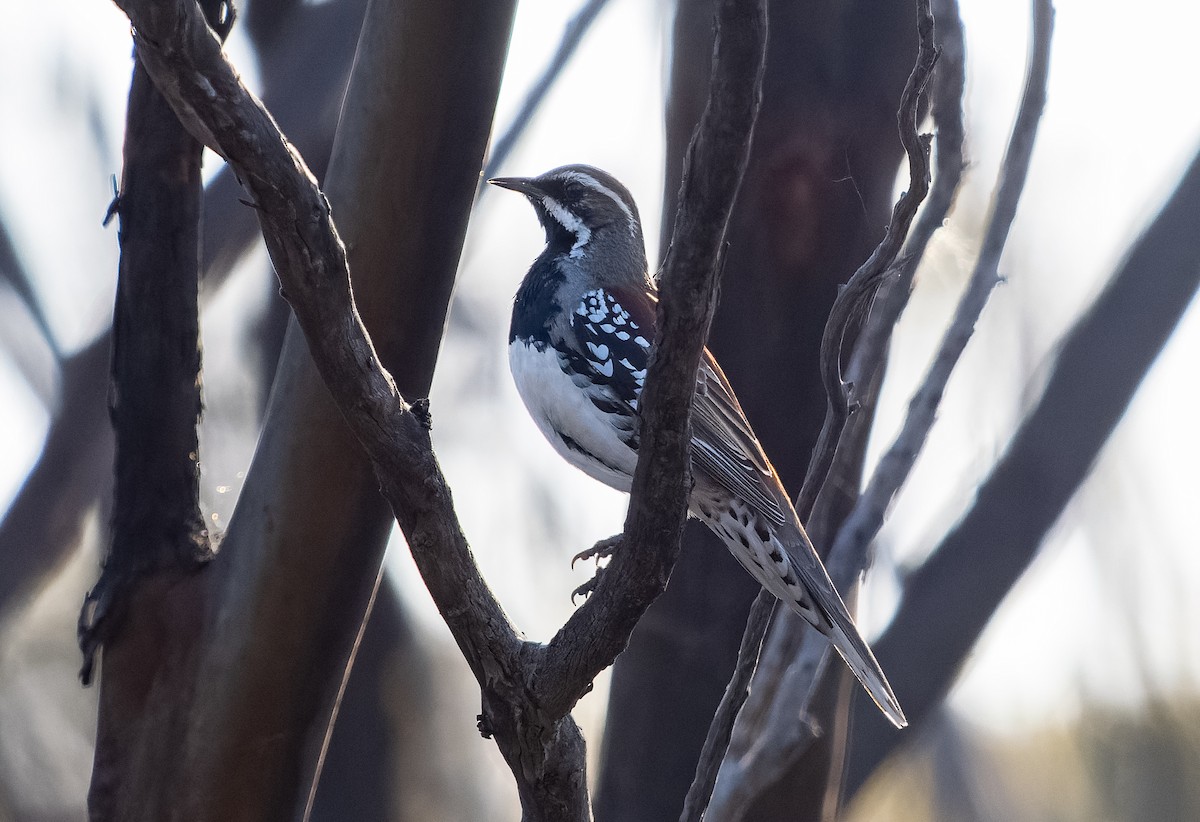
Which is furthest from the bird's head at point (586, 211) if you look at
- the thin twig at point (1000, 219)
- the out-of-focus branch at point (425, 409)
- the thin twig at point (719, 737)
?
the out-of-focus branch at point (425, 409)

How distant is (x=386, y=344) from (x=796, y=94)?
6.99 ft

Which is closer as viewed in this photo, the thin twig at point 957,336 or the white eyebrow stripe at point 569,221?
the thin twig at point 957,336

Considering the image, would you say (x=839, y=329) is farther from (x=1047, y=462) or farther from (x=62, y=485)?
(x=62, y=485)

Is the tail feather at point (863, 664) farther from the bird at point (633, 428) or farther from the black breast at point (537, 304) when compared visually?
the black breast at point (537, 304)

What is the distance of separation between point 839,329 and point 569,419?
871 millimetres

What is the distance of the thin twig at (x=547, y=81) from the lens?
18.7ft

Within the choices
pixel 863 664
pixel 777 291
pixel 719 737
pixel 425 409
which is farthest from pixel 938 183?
pixel 425 409

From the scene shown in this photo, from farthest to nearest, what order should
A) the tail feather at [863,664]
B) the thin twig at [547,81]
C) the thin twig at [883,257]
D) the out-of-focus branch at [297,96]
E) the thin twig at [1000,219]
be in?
the thin twig at [547,81], the out-of-focus branch at [297,96], the thin twig at [1000,219], the tail feather at [863,664], the thin twig at [883,257]

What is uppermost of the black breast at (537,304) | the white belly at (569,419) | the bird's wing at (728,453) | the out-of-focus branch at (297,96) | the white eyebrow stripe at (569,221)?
the out-of-focus branch at (297,96)

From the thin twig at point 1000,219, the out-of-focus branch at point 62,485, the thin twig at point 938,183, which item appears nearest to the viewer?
the thin twig at point 938,183

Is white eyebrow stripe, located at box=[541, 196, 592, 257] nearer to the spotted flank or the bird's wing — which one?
the bird's wing

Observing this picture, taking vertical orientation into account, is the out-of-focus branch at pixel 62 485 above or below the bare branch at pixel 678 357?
above

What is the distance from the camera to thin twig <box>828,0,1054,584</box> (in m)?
3.60

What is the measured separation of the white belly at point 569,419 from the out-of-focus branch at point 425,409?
1155 millimetres
